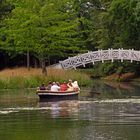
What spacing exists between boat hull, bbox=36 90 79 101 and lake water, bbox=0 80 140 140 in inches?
28.5

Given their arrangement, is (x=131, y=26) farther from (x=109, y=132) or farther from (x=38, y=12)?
(x=109, y=132)

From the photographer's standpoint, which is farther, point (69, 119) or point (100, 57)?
point (100, 57)

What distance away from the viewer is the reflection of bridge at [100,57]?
68.1m

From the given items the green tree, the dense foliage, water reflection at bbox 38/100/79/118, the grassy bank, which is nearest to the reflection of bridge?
the dense foliage

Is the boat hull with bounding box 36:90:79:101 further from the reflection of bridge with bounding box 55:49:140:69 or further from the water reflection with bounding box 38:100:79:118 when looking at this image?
the reflection of bridge with bounding box 55:49:140:69

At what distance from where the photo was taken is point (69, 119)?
31688 millimetres

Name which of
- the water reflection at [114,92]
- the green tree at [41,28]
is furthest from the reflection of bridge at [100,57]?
the water reflection at [114,92]

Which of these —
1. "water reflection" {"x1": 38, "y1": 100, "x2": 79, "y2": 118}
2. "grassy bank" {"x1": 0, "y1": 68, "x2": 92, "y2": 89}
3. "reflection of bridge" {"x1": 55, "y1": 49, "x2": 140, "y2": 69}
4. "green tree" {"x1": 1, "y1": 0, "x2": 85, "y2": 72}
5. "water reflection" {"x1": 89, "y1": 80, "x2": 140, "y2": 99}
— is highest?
"green tree" {"x1": 1, "y1": 0, "x2": 85, "y2": 72}

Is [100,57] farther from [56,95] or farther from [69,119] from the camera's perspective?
[69,119]

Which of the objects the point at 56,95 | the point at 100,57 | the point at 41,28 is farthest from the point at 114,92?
the point at 41,28

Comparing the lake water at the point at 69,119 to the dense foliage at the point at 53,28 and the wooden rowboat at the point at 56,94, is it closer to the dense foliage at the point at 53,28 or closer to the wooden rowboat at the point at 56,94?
the wooden rowboat at the point at 56,94

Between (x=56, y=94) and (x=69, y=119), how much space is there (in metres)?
15.4

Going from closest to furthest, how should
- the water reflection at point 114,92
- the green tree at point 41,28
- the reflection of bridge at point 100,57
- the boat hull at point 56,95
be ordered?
the boat hull at point 56,95 < the water reflection at point 114,92 < the green tree at point 41,28 < the reflection of bridge at point 100,57

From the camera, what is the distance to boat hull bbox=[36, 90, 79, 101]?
46.4m
